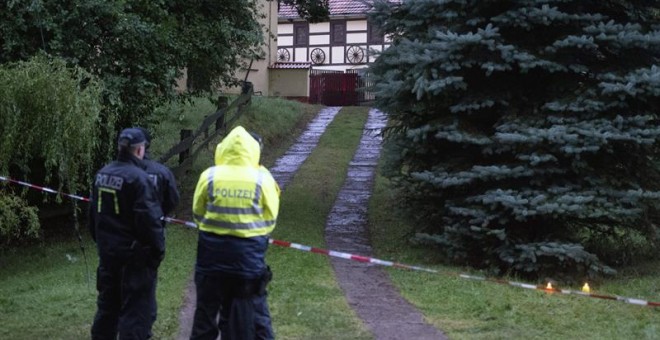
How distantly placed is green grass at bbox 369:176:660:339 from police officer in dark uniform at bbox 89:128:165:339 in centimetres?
275

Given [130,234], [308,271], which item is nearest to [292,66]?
[308,271]

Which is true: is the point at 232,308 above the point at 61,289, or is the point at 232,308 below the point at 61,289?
above

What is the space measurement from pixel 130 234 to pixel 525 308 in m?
4.13

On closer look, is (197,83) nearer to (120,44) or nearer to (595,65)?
(120,44)

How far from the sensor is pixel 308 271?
382 inches

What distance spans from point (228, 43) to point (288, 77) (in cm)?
1885

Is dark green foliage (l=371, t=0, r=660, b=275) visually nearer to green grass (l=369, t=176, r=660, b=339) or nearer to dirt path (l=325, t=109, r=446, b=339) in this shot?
green grass (l=369, t=176, r=660, b=339)

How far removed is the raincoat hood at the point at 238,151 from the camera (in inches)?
225

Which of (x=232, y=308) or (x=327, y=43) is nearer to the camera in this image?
(x=232, y=308)

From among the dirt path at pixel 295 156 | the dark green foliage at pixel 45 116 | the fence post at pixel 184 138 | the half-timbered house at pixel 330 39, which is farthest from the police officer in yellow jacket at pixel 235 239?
the half-timbered house at pixel 330 39

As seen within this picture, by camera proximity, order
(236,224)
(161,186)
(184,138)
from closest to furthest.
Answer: (236,224), (161,186), (184,138)

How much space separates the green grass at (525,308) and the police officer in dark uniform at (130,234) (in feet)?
9.01

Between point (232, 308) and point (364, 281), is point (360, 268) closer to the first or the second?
point (364, 281)

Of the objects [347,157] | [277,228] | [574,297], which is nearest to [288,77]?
[347,157]
